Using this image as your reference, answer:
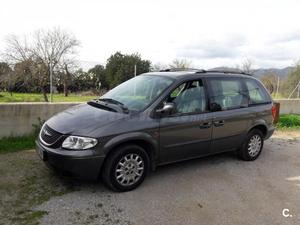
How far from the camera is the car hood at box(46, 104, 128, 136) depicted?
369cm

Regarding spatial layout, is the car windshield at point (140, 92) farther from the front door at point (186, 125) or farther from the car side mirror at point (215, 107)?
the car side mirror at point (215, 107)

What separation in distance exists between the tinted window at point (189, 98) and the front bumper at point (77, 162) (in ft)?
4.66

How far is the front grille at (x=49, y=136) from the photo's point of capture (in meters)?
3.76

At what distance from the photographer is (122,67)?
1183 inches

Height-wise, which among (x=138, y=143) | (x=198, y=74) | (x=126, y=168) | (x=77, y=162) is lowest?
(x=126, y=168)

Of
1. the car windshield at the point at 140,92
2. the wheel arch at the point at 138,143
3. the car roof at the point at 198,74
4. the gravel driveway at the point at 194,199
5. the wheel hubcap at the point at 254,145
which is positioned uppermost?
the car roof at the point at 198,74

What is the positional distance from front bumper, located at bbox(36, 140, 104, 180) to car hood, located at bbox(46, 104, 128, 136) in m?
0.26

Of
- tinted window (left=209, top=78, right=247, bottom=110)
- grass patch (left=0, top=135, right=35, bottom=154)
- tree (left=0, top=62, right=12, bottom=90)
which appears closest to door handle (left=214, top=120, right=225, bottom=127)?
tinted window (left=209, top=78, right=247, bottom=110)

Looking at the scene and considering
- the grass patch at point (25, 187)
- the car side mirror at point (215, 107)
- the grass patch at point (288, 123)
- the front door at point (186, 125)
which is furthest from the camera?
the grass patch at point (288, 123)

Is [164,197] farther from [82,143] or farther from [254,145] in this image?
[254,145]

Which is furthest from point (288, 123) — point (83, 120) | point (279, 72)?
point (279, 72)

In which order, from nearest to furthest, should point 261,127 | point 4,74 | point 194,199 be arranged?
point 194,199 < point 261,127 < point 4,74

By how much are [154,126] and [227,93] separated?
5.73 ft

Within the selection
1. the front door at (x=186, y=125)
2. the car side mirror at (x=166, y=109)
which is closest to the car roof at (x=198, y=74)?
the front door at (x=186, y=125)
